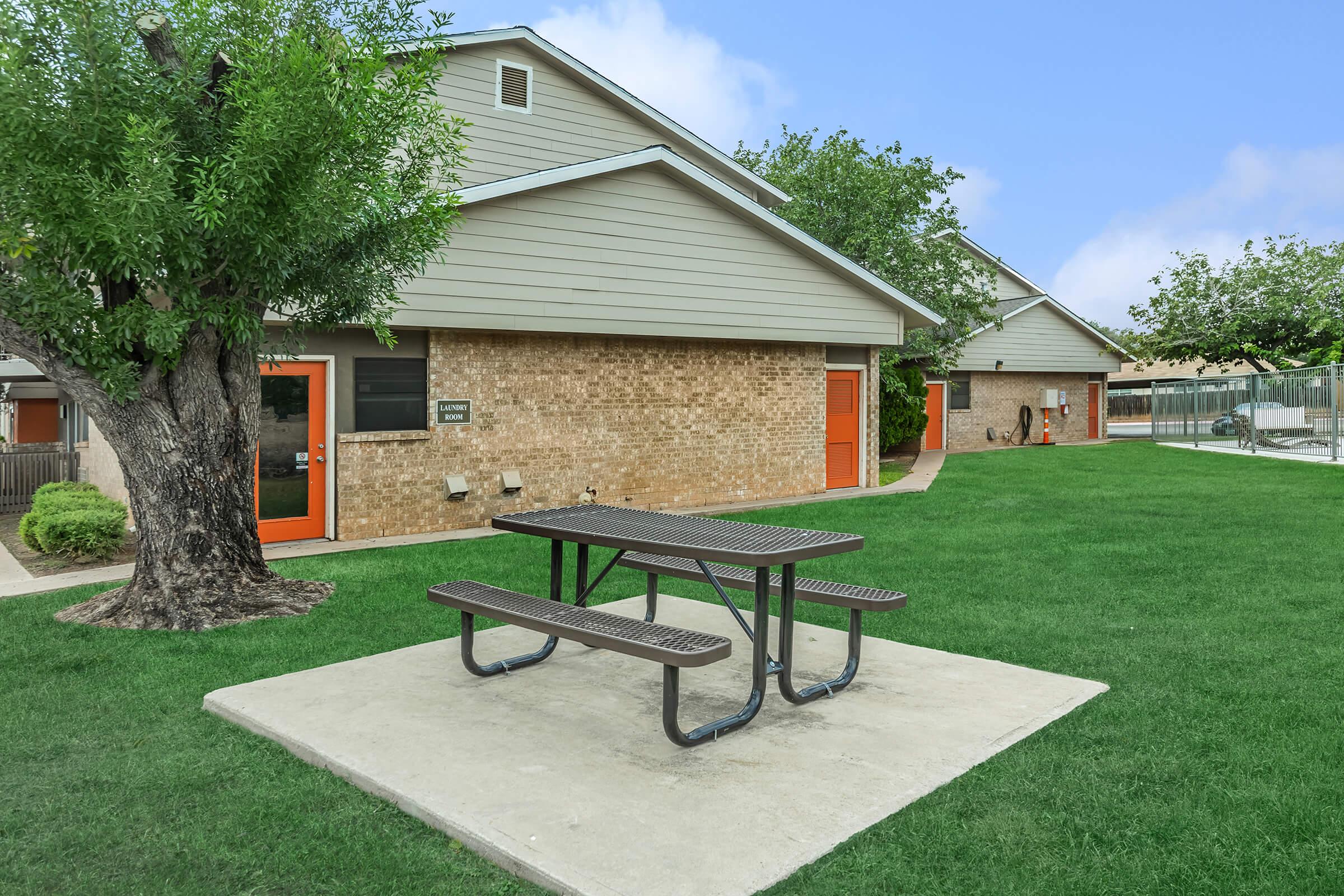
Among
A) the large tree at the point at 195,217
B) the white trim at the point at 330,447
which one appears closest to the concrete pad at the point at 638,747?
the large tree at the point at 195,217

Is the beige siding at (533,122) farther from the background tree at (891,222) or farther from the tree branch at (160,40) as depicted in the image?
the tree branch at (160,40)

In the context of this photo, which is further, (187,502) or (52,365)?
(187,502)

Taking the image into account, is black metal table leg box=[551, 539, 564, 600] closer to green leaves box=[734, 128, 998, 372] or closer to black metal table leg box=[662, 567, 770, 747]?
black metal table leg box=[662, 567, 770, 747]

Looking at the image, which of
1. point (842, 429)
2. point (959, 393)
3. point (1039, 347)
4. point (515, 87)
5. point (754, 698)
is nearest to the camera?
point (754, 698)

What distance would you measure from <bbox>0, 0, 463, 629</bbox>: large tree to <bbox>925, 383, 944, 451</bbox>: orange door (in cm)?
2227

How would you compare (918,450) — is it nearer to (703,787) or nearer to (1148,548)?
(1148,548)

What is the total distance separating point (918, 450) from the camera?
86.9 ft

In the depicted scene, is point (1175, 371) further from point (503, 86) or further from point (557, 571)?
point (557, 571)

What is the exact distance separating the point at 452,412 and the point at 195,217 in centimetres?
590

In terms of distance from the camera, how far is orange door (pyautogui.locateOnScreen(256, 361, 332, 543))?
11.0 meters

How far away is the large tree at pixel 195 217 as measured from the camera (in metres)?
6.25

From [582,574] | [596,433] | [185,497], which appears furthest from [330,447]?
[582,574]

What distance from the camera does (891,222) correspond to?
2295cm

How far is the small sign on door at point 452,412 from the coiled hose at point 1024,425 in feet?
76.0
